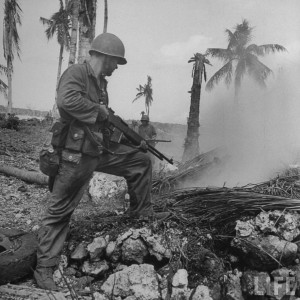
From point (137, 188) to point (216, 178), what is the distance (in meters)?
3.86

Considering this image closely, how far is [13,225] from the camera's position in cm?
408

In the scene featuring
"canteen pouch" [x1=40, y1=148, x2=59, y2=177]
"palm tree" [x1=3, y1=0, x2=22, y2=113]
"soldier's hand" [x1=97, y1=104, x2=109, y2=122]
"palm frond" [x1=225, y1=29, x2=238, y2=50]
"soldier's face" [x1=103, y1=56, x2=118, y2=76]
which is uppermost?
"palm frond" [x1=225, y1=29, x2=238, y2=50]

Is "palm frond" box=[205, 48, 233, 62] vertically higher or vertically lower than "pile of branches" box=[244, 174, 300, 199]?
higher

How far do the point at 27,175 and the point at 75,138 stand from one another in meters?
3.63

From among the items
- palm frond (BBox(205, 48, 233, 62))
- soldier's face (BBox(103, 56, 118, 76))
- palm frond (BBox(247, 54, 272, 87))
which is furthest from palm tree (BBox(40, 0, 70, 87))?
soldier's face (BBox(103, 56, 118, 76))

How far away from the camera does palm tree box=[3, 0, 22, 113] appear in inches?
727

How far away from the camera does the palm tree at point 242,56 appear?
27000 mm

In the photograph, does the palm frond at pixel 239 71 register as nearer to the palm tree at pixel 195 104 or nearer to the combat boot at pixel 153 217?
the palm tree at pixel 195 104

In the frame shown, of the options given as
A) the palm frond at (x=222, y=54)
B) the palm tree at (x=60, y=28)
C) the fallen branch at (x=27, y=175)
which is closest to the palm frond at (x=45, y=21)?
the palm tree at (x=60, y=28)

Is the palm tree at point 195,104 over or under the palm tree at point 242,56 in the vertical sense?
under

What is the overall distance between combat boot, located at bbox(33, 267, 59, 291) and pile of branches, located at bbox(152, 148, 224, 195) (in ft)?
8.77

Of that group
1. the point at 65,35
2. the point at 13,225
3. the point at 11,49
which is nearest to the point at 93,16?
the point at 13,225

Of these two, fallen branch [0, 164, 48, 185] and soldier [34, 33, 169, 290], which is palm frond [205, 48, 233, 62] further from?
soldier [34, 33, 169, 290]

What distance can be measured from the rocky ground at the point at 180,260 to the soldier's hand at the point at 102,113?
1252mm
